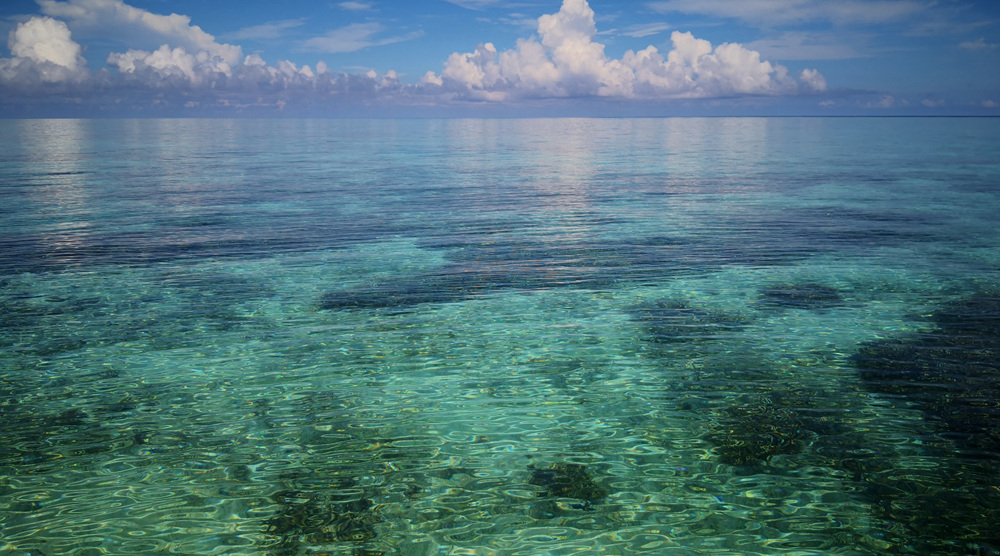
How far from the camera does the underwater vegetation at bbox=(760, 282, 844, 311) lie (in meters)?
13.4

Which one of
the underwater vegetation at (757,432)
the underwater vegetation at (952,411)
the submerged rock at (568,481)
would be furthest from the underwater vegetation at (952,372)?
the submerged rock at (568,481)

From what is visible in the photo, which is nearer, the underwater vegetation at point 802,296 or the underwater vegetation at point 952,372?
the underwater vegetation at point 952,372

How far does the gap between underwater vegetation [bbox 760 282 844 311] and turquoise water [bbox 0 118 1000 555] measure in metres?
0.12

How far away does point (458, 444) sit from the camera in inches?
318

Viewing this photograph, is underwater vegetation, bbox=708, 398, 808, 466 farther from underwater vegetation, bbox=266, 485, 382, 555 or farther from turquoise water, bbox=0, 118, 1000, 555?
underwater vegetation, bbox=266, 485, 382, 555

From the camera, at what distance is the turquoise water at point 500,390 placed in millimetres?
6484

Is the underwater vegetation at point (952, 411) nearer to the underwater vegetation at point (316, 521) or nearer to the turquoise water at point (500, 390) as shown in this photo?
the turquoise water at point (500, 390)

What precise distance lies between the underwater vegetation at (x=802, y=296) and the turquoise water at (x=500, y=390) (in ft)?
0.38

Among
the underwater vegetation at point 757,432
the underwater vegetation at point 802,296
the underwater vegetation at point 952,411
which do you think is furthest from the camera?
the underwater vegetation at point 802,296

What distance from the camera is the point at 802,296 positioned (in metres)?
14.1

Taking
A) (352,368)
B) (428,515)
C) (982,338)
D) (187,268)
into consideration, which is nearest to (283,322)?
(352,368)

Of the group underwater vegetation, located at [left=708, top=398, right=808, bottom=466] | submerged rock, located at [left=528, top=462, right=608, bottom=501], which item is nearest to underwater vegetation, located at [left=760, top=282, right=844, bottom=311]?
underwater vegetation, located at [left=708, top=398, right=808, bottom=466]

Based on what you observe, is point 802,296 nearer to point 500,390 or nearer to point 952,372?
point 952,372

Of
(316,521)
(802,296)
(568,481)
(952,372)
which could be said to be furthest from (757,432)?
(802,296)
